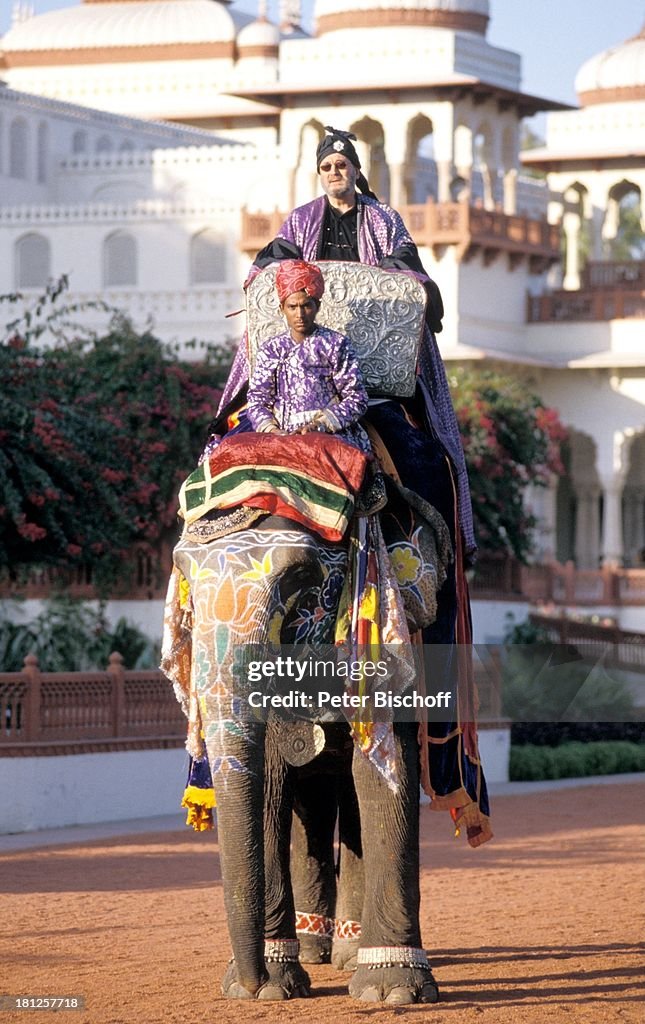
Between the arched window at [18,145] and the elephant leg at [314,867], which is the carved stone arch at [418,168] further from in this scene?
the elephant leg at [314,867]

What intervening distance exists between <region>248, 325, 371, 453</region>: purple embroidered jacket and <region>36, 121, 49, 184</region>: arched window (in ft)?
137

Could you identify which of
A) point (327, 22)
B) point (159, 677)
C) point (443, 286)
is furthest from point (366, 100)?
point (159, 677)

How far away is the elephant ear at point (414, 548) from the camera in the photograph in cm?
842

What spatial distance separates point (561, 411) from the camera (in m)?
43.1

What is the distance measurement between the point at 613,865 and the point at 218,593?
263 inches

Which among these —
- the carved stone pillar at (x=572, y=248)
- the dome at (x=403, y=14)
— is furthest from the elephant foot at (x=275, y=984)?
the carved stone pillar at (x=572, y=248)

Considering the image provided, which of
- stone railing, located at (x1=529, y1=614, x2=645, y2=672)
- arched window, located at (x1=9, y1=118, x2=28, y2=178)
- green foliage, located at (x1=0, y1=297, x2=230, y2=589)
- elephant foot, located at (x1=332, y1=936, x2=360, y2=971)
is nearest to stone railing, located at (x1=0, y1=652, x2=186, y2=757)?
green foliage, located at (x1=0, y1=297, x2=230, y2=589)

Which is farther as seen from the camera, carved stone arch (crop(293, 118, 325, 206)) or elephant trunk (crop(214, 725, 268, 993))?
carved stone arch (crop(293, 118, 325, 206))

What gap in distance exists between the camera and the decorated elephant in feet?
25.9

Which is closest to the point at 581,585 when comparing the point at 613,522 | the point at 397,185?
the point at 613,522

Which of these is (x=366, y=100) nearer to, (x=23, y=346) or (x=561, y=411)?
(x=561, y=411)

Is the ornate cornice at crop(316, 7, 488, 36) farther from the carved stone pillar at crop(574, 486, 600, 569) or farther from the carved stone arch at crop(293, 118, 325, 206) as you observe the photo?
the carved stone pillar at crop(574, 486, 600, 569)

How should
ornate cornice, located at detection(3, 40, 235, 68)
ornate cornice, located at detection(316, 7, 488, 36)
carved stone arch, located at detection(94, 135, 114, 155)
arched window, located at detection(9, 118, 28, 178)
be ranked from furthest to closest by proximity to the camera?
ornate cornice, located at detection(3, 40, 235, 68) < carved stone arch, located at detection(94, 135, 114, 155) < arched window, located at detection(9, 118, 28, 178) < ornate cornice, located at detection(316, 7, 488, 36)

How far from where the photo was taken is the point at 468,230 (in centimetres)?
3878
